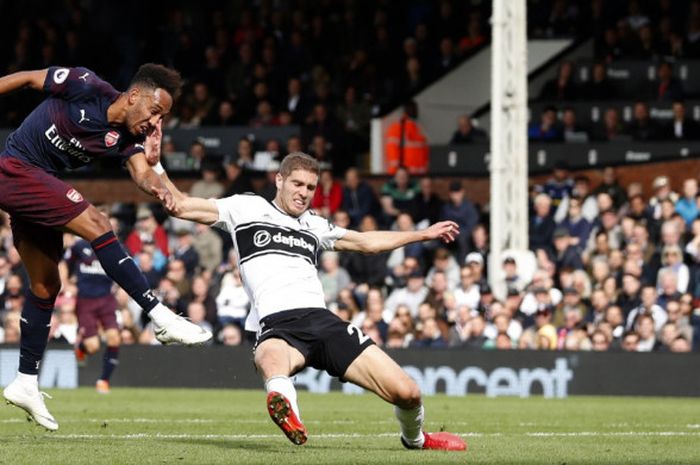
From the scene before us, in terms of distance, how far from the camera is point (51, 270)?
1127 cm

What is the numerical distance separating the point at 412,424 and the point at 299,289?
3.83 feet

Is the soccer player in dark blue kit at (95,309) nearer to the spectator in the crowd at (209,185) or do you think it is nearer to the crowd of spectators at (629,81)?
the spectator in the crowd at (209,185)

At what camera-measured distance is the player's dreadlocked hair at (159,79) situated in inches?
425

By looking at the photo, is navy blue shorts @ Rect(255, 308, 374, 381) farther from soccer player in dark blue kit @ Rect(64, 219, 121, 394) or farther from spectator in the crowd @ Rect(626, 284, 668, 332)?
spectator in the crowd @ Rect(626, 284, 668, 332)

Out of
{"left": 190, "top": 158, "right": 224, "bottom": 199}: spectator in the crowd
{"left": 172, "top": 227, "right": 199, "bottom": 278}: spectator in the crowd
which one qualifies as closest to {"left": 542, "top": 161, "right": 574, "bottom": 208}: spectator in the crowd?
{"left": 190, "top": 158, "right": 224, "bottom": 199}: spectator in the crowd

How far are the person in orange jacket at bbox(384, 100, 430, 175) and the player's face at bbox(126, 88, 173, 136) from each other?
50.7 feet

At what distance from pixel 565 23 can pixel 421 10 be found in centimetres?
310

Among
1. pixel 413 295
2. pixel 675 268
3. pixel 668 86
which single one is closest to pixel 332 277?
pixel 413 295

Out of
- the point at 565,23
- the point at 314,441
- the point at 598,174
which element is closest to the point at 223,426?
the point at 314,441

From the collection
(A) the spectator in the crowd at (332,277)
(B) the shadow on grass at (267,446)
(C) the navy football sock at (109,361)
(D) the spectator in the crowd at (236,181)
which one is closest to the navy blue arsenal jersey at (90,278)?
(C) the navy football sock at (109,361)

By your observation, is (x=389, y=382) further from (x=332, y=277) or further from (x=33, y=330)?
(x=332, y=277)

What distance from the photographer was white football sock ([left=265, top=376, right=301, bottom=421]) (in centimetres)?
984

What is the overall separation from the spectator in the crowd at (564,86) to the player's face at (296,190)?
15391mm

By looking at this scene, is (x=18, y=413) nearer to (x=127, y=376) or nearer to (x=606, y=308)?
(x=127, y=376)
